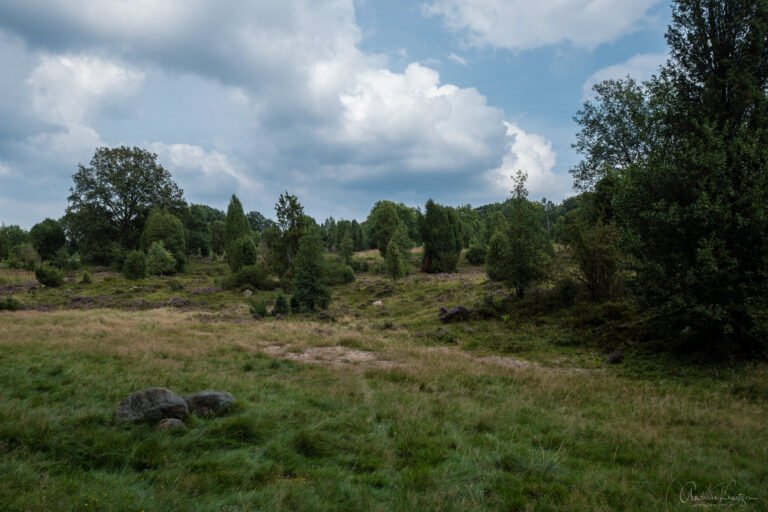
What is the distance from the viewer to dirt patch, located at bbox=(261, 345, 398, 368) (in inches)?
546

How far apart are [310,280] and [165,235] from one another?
39.2 m

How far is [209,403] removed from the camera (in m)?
7.54

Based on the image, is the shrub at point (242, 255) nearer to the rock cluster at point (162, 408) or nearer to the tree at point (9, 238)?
the rock cluster at point (162, 408)

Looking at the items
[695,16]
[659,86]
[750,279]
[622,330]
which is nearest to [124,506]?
[750,279]

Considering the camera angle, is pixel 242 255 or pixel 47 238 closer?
pixel 242 255

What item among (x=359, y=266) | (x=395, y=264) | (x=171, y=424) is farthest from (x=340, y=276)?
(x=171, y=424)

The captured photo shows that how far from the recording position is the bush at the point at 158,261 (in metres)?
51.0

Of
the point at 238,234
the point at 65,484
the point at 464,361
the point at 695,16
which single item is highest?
the point at 695,16

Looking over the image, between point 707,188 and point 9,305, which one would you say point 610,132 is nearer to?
point 707,188

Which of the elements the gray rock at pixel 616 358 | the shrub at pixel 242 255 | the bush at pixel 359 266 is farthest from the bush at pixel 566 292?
the bush at pixel 359 266

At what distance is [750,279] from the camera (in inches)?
483

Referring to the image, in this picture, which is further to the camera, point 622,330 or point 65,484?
point 622,330

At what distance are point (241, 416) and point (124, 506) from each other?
109 inches

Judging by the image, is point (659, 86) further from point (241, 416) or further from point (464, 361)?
point (241, 416)
